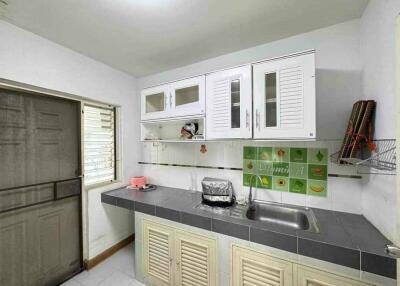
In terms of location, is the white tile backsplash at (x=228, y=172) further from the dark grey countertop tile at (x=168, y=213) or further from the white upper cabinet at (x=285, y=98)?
the dark grey countertop tile at (x=168, y=213)

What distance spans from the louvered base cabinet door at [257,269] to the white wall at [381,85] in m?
0.63

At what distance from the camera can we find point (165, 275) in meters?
1.68

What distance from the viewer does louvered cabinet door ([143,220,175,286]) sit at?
1639 mm

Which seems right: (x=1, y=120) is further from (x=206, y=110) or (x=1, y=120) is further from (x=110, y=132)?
(x=206, y=110)

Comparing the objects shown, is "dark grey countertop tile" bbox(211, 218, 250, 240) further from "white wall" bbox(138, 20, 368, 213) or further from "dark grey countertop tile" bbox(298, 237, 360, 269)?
"white wall" bbox(138, 20, 368, 213)

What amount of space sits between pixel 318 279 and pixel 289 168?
2.78 ft

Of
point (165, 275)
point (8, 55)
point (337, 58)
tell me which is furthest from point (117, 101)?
point (337, 58)

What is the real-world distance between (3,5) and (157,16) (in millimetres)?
1041

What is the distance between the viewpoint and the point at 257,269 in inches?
50.2

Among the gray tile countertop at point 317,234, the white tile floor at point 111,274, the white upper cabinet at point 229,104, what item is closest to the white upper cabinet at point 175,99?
the white upper cabinet at point 229,104

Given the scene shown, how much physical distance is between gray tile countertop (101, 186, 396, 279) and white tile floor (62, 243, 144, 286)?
2.51 feet

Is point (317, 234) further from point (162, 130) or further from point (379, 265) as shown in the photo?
point (162, 130)

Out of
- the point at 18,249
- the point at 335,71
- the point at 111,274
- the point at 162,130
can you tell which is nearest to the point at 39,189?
the point at 18,249

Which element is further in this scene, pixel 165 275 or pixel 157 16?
pixel 165 275
